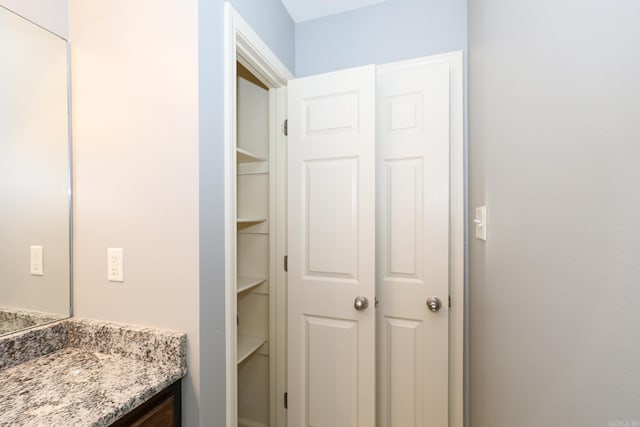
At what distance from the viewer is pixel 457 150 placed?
1.37 m

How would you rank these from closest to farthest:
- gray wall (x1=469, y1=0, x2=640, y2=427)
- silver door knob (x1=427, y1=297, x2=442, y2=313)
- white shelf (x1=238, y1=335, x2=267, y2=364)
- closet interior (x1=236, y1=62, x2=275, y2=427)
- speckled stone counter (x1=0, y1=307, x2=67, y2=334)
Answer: gray wall (x1=469, y1=0, x2=640, y2=427) < speckled stone counter (x1=0, y1=307, x2=67, y2=334) < silver door knob (x1=427, y1=297, x2=442, y2=313) < white shelf (x1=238, y1=335, x2=267, y2=364) < closet interior (x1=236, y1=62, x2=275, y2=427)

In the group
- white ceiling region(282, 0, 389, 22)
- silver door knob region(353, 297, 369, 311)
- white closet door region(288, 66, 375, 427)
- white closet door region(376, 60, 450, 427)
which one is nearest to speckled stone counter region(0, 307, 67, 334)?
white closet door region(288, 66, 375, 427)

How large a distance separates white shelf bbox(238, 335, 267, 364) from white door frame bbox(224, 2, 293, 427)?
0.09 m

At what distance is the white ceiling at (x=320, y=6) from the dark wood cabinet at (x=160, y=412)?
76.8 inches

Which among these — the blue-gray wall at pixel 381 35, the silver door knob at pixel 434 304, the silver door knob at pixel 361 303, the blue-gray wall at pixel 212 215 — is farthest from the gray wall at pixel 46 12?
the silver door knob at pixel 434 304

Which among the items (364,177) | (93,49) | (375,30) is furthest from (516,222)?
(93,49)

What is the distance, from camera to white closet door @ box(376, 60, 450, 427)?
1.37m

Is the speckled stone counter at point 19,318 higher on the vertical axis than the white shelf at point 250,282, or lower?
higher

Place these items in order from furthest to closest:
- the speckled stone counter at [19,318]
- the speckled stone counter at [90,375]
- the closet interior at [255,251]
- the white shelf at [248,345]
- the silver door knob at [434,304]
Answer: the closet interior at [255,251] < the white shelf at [248,345] < the silver door knob at [434,304] < the speckled stone counter at [19,318] < the speckled stone counter at [90,375]

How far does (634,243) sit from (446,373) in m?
1.31

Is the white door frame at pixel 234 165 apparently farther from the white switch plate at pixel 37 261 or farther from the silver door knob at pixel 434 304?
the silver door knob at pixel 434 304

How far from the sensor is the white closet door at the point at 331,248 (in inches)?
54.5

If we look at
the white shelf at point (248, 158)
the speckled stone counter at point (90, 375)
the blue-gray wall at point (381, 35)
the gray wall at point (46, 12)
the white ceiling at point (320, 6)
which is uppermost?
the white ceiling at point (320, 6)

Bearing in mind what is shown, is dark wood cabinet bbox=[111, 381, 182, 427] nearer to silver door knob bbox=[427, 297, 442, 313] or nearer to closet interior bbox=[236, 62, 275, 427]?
closet interior bbox=[236, 62, 275, 427]
